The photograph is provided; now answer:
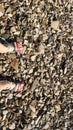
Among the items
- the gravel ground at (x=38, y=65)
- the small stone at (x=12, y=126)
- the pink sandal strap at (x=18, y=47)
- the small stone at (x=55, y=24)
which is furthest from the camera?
the small stone at (x=55, y=24)

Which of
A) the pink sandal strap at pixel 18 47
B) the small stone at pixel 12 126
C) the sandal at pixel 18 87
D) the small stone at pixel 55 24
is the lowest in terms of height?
the small stone at pixel 12 126

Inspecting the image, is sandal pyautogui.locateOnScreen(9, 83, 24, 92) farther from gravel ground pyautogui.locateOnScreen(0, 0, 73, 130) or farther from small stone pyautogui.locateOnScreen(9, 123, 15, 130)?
small stone pyautogui.locateOnScreen(9, 123, 15, 130)

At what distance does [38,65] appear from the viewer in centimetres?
886

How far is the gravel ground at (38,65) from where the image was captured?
8.31 meters

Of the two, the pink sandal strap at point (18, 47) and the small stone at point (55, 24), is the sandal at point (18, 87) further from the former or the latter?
the small stone at point (55, 24)

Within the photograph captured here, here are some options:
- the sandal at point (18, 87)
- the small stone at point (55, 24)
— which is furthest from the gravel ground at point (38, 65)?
the sandal at point (18, 87)

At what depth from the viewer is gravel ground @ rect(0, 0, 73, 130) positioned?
8.31 metres

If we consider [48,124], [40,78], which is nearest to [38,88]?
[40,78]

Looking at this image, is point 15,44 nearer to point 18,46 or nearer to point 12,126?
point 18,46

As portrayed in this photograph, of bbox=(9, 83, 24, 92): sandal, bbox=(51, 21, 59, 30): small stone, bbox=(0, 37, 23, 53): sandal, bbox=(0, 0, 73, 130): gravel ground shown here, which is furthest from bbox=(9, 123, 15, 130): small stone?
bbox=(51, 21, 59, 30): small stone

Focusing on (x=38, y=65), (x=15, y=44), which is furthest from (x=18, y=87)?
(x=15, y=44)

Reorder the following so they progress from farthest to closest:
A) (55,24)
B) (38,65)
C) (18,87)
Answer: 1. (55,24)
2. (38,65)
3. (18,87)

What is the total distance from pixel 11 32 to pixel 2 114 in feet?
5.84

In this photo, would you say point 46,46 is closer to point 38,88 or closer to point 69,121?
point 38,88
